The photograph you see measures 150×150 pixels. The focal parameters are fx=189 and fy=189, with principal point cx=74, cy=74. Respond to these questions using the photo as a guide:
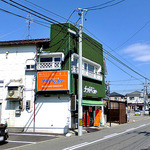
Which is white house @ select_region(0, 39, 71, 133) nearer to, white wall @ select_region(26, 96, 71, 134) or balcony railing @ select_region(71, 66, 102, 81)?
white wall @ select_region(26, 96, 71, 134)

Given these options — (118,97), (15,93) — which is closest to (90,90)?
(15,93)

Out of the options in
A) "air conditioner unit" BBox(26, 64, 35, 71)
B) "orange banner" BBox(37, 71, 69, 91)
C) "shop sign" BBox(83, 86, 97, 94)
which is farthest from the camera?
"shop sign" BBox(83, 86, 97, 94)

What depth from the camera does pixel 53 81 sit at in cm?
1617

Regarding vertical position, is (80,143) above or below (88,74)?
below

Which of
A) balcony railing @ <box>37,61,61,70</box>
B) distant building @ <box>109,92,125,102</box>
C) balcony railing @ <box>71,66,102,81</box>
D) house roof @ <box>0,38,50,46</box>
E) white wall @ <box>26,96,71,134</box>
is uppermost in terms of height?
house roof @ <box>0,38,50,46</box>

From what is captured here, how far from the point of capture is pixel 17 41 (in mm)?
17531

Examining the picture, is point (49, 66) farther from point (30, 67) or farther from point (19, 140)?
point (19, 140)

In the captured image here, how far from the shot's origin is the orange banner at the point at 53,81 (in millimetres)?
15968

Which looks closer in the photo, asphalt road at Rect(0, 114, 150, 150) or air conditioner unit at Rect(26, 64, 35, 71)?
asphalt road at Rect(0, 114, 150, 150)

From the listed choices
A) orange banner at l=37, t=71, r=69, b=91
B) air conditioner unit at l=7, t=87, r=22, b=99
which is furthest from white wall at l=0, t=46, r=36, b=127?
orange banner at l=37, t=71, r=69, b=91

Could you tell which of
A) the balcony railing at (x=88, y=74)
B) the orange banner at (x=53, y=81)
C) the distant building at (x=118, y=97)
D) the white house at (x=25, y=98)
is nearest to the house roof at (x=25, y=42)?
the white house at (x=25, y=98)

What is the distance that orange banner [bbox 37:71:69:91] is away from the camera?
16.0 m

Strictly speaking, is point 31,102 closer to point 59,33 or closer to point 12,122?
point 12,122

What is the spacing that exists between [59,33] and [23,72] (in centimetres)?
480
